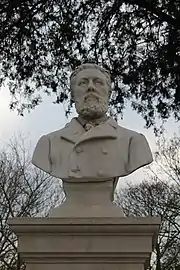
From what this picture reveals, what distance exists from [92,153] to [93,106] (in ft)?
1.08

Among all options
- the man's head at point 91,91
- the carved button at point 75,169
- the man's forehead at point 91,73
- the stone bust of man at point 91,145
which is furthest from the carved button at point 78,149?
the man's forehead at point 91,73

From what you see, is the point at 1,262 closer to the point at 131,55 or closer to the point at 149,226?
the point at 131,55

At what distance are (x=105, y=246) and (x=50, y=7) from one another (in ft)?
19.0

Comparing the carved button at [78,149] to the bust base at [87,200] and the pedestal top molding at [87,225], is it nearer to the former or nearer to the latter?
A: the bust base at [87,200]

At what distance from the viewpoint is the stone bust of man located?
4.73 meters

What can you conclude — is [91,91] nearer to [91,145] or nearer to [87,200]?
[91,145]

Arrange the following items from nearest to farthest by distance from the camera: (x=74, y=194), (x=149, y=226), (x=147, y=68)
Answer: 1. (x=149, y=226)
2. (x=74, y=194)
3. (x=147, y=68)

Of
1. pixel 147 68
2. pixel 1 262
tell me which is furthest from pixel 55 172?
pixel 1 262

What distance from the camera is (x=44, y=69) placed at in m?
9.73

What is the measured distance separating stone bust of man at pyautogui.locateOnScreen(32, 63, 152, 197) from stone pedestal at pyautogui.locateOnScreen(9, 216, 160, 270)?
42 cm

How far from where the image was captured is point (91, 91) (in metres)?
4.89

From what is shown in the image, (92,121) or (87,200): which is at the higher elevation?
(92,121)

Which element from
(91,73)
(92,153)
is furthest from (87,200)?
(91,73)

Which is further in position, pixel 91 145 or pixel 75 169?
pixel 91 145
